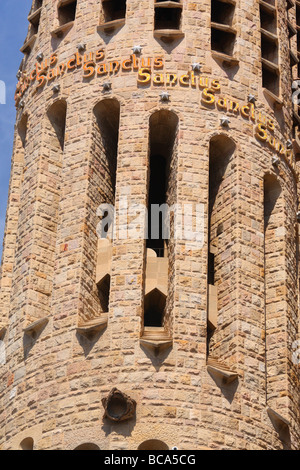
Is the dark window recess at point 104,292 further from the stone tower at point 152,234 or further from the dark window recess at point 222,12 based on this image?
the dark window recess at point 222,12

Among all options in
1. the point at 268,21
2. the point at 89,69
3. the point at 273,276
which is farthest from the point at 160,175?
the point at 268,21

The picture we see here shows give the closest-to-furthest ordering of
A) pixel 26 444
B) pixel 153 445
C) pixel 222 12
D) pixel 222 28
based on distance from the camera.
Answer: pixel 153 445 < pixel 26 444 < pixel 222 28 < pixel 222 12

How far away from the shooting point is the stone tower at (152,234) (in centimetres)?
4956

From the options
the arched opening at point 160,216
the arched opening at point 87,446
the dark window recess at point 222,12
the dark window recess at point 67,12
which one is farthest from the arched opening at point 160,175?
the arched opening at point 87,446

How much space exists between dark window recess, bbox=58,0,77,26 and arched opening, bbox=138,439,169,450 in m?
16.1

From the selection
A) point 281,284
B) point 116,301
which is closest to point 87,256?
point 116,301

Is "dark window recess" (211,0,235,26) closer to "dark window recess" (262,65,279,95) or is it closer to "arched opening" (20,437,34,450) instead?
"dark window recess" (262,65,279,95)

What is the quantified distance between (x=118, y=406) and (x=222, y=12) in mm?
15493

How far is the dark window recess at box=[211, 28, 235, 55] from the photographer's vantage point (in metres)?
57.7

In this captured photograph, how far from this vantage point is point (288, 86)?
59.3 meters

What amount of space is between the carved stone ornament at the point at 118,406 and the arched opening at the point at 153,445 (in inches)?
32.6

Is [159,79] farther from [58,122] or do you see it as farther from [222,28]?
[58,122]

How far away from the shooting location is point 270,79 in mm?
58625
